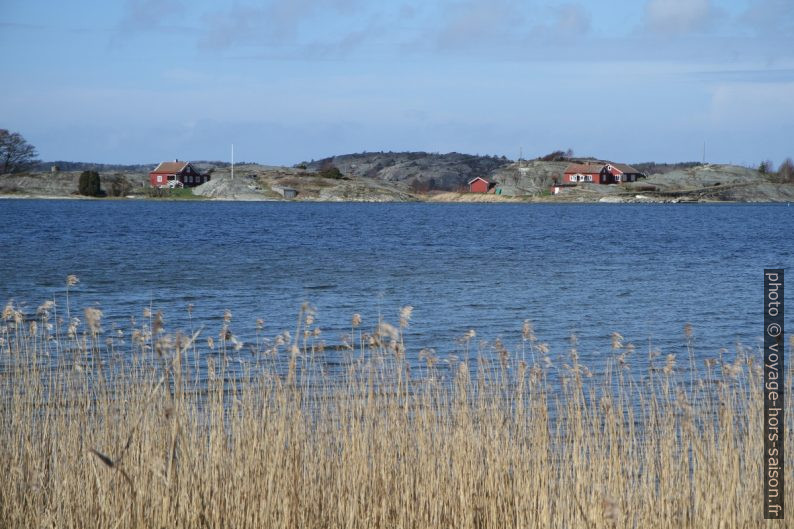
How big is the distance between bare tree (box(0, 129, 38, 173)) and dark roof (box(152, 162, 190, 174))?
19.8 metres

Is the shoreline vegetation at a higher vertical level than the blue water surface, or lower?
higher

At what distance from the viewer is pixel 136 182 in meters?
148

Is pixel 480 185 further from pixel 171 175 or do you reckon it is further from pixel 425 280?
pixel 425 280

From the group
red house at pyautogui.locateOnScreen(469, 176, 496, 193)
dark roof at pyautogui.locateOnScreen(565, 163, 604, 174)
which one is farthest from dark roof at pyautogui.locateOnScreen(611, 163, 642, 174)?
red house at pyautogui.locateOnScreen(469, 176, 496, 193)

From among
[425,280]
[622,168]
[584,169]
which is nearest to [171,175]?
[584,169]

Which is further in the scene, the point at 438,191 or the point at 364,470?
the point at 438,191

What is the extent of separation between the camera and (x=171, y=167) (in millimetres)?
145250

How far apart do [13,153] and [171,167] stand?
23.6m

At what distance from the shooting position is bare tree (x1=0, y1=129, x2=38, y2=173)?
142500mm

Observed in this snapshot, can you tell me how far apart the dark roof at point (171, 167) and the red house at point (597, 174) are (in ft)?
193

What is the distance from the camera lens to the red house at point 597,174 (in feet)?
478

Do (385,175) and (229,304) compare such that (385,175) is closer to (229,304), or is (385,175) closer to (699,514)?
(229,304)

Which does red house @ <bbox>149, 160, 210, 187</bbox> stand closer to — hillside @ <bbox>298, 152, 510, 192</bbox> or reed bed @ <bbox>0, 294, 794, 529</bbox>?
hillside @ <bbox>298, 152, 510, 192</bbox>

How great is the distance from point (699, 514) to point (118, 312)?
18.4 metres
